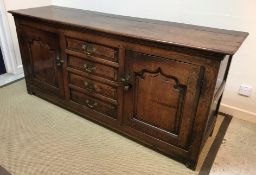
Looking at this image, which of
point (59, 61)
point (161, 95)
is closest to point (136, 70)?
point (161, 95)

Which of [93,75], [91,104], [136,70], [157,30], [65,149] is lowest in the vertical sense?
[65,149]

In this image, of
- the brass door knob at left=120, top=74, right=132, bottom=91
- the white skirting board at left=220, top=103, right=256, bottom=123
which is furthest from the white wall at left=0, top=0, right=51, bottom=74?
the white skirting board at left=220, top=103, right=256, bottom=123

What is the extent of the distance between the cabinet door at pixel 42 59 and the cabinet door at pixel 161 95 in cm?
71

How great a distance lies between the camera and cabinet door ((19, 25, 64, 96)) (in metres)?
1.95

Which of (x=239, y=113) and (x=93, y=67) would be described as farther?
(x=239, y=113)

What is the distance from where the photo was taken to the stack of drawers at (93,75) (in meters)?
1.67

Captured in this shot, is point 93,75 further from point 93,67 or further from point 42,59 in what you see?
point 42,59

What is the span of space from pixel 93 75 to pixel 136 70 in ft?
1.37

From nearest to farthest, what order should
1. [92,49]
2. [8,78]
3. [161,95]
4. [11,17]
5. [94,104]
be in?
[161,95] < [92,49] < [94,104] < [11,17] < [8,78]

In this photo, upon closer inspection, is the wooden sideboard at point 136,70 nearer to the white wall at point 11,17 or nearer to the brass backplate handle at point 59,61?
the brass backplate handle at point 59,61

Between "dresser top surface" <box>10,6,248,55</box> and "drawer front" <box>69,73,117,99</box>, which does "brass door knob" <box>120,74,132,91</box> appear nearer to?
"drawer front" <box>69,73,117,99</box>

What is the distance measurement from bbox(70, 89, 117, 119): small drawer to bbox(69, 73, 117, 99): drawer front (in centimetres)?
8

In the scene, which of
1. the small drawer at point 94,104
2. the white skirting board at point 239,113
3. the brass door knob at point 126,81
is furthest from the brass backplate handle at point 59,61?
the white skirting board at point 239,113

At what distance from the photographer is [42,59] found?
209 centimetres
